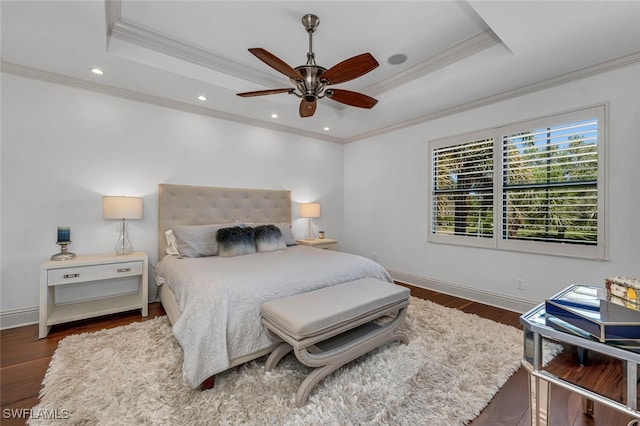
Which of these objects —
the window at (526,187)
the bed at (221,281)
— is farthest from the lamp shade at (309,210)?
the window at (526,187)

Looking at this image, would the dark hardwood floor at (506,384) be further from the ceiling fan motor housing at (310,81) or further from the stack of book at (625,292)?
the ceiling fan motor housing at (310,81)

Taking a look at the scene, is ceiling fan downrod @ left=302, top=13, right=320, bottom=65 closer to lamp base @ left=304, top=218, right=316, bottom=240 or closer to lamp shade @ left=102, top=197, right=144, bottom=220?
lamp shade @ left=102, top=197, right=144, bottom=220

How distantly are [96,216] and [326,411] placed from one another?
3.15m

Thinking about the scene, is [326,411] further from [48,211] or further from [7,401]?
[48,211]

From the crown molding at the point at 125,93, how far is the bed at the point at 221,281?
103 cm

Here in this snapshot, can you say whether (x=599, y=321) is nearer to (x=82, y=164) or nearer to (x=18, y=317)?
(x=82, y=164)

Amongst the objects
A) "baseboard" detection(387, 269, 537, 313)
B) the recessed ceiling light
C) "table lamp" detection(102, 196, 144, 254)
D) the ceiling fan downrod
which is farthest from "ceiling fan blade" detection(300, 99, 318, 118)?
"baseboard" detection(387, 269, 537, 313)

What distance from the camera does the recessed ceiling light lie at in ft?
9.21

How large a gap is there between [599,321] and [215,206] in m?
3.78

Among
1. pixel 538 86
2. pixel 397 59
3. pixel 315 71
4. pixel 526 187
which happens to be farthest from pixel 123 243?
pixel 538 86

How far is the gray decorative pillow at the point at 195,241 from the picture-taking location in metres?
3.03

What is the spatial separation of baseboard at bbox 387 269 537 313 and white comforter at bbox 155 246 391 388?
1.76 metres

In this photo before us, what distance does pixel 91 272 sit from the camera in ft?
8.74

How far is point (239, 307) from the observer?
6.33ft
